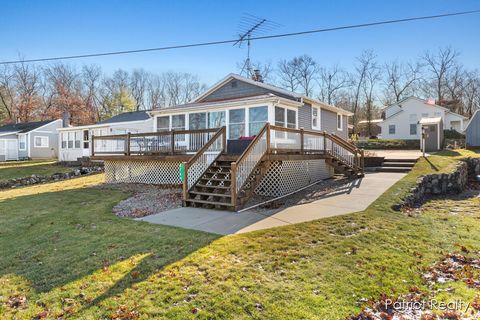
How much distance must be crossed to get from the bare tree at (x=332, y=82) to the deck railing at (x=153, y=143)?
124 ft

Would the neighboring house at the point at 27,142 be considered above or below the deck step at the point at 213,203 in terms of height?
above

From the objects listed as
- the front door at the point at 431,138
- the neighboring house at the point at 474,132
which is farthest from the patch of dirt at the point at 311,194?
the neighboring house at the point at 474,132

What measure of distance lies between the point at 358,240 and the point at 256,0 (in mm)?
13383

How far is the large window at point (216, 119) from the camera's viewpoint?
1451 centimetres

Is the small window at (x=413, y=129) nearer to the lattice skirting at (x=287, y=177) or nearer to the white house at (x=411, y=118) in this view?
the white house at (x=411, y=118)

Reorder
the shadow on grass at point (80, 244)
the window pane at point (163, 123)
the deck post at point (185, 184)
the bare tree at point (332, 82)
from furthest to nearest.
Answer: the bare tree at point (332, 82) → the window pane at point (163, 123) → the deck post at point (185, 184) → the shadow on grass at point (80, 244)

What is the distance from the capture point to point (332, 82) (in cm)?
4759

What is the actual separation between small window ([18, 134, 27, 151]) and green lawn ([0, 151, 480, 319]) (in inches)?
1151

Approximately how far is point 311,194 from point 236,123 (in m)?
5.33

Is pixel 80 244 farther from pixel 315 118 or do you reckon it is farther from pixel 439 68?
pixel 439 68

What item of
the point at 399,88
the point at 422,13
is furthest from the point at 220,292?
the point at 399,88

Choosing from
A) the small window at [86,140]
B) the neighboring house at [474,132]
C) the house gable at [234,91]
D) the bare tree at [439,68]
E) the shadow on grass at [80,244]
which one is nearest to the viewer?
the shadow on grass at [80,244]

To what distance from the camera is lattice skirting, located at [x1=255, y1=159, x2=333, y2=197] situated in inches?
406

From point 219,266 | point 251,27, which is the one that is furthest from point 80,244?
point 251,27
